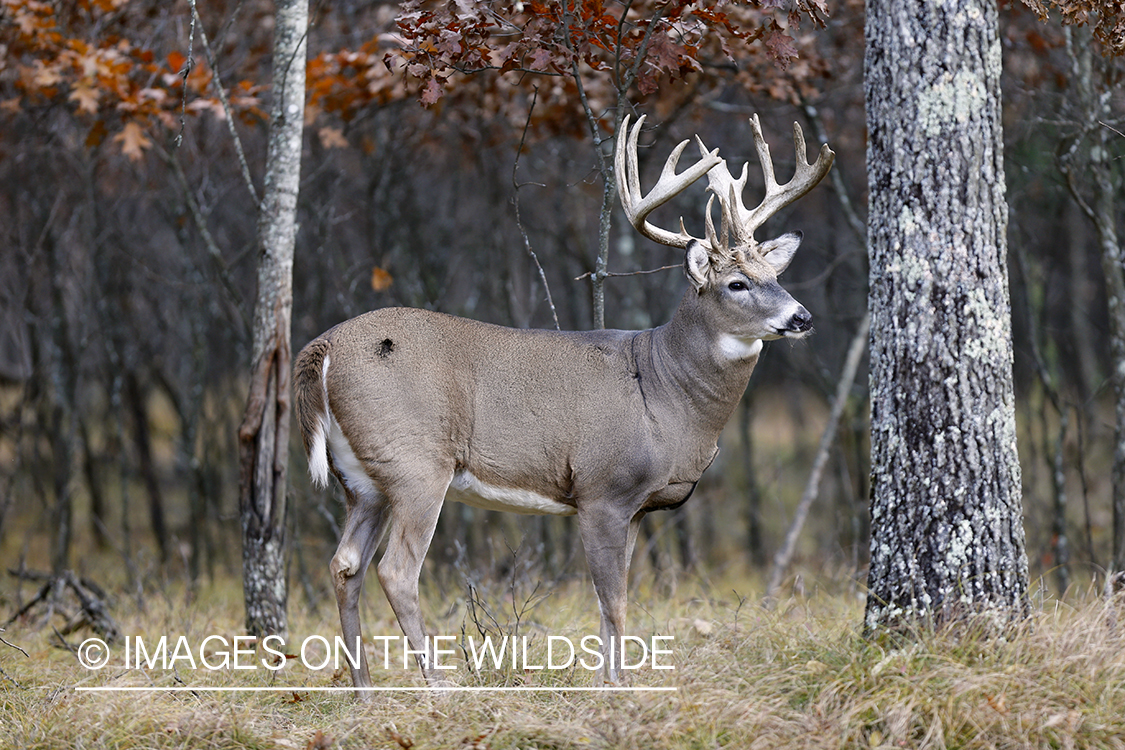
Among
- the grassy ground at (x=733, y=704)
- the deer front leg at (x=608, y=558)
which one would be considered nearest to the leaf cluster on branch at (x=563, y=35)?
the deer front leg at (x=608, y=558)

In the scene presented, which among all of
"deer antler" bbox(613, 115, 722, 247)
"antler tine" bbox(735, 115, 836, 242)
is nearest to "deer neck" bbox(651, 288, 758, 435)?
"deer antler" bbox(613, 115, 722, 247)

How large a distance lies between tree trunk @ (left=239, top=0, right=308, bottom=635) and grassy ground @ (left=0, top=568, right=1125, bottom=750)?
0.99 metres

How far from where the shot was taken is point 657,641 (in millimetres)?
5270

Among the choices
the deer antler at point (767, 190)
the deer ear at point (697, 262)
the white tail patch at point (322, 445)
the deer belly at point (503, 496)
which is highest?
the deer antler at point (767, 190)

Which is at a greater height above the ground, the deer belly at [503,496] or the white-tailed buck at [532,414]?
the white-tailed buck at [532,414]

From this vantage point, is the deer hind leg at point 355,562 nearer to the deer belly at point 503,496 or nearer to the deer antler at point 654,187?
the deer belly at point 503,496

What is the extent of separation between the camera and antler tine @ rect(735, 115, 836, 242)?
4.66m

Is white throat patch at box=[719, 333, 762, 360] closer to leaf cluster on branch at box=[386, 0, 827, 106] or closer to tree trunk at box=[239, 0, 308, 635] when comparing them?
leaf cluster on branch at box=[386, 0, 827, 106]

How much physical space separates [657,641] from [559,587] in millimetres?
2480

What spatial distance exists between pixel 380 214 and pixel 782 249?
5734 millimetres

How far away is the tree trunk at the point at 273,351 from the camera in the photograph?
555cm

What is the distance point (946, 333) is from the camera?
13.4 ft

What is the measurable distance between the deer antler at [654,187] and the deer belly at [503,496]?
122cm

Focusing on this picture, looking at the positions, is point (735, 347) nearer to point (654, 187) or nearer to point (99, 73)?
point (654, 187)
